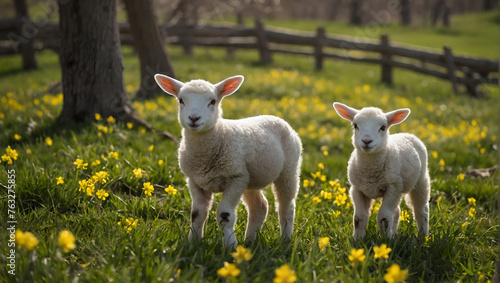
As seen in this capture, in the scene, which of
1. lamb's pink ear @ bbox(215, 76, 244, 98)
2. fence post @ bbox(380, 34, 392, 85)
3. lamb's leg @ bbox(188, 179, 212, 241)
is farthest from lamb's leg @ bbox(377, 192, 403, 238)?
fence post @ bbox(380, 34, 392, 85)

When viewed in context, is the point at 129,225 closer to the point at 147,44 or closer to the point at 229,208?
the point at 229,208

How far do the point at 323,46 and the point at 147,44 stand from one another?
8533mm

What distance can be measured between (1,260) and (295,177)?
2.38 meters

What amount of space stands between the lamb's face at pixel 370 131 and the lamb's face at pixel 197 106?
123 cm

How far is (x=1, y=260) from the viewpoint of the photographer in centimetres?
290

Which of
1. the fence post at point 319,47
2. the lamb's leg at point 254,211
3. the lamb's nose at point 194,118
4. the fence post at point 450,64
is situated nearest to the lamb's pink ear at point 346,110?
the lamb's leg at point 254,211

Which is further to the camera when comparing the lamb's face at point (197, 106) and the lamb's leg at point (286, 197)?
the lamb's leg at point (286, 197)

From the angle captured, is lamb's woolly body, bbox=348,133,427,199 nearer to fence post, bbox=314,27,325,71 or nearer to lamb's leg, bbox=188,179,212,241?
lamb's leg, bbox=188,179,212,241

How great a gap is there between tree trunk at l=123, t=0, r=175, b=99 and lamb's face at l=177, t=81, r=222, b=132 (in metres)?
5.82

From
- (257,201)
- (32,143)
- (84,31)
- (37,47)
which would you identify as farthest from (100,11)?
(37,47)

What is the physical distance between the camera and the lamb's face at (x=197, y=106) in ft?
11.0

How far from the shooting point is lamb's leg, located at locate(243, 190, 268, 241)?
3936 mm

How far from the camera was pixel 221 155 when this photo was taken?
3.56 metres

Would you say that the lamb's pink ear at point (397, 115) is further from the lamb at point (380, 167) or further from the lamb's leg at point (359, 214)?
the lamb's leg at point (359, 214)
